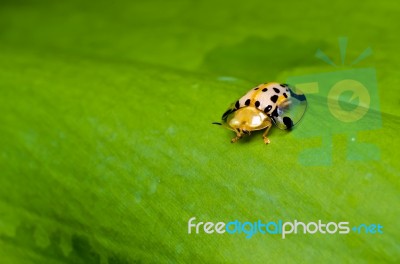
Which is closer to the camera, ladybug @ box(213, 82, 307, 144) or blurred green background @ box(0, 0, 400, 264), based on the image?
blurred green background @ box(0, 0, 400, 264)

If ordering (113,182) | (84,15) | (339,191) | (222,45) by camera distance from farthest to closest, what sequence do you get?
1. (84,15)
2. (222,45)
3. (113,182)
4. (339,191)

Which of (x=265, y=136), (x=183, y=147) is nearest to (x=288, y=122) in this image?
(x=265, y=136)

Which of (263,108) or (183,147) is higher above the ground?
(263,108)

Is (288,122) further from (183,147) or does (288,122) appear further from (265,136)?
(183,147)

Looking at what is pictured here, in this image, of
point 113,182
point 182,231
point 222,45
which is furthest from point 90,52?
point 182,231

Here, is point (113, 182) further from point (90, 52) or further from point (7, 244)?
point (90, 52)
